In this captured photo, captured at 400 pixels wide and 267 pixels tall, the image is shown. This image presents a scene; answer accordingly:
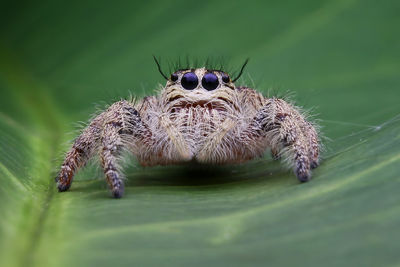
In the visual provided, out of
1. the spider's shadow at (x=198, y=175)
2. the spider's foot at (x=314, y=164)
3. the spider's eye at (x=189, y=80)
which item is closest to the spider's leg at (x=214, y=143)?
the spider's shadow at (x=198, y=175)

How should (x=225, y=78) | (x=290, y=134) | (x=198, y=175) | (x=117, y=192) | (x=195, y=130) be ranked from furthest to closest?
(x=198, y=175)
(x=225, y=78)
(x=195, y=130)
(x=290, y=134)
(x=117, y=192)

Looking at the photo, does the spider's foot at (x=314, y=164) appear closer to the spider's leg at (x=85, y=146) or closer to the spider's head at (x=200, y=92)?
the spider's head at (x=200, y=92)

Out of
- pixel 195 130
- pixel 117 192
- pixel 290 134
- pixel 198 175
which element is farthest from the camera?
pixel 198 175

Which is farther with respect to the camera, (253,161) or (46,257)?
(253,161)

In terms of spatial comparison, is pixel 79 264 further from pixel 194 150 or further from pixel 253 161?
pixel 253 161

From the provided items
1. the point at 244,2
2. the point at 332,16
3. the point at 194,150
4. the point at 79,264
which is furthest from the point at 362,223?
the point at 244,2

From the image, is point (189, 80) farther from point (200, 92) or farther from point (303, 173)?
point (303, 173)

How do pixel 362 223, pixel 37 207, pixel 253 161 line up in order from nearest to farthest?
pixel 362 223
pixel 37 207
pixel 253 161

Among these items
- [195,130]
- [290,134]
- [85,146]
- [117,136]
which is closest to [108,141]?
[117,136]

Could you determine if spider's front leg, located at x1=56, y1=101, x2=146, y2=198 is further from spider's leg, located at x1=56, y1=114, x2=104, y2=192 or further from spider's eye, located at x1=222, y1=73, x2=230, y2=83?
spider's eye, located at x1=222, y1=73, x2=230, y2=83
